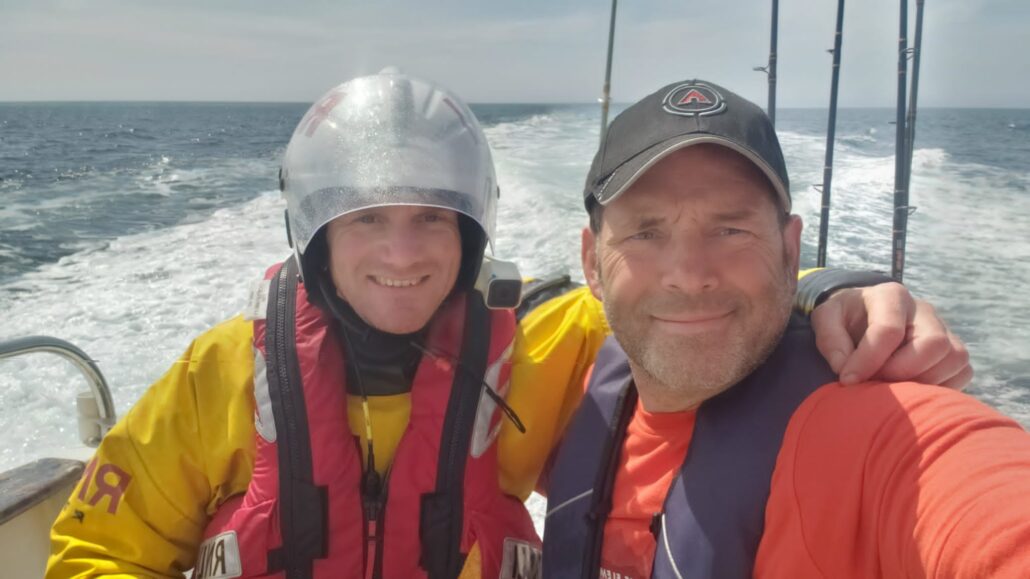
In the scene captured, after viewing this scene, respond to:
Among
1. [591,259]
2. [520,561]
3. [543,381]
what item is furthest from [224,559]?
[591,259]

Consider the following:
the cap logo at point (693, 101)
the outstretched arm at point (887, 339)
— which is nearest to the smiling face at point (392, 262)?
the cap logo at point (693, 101)

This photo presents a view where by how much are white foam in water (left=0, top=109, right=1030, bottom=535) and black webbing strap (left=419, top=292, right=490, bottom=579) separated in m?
1.72

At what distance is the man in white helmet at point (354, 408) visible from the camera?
1606 mm

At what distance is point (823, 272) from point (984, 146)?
24979 mm

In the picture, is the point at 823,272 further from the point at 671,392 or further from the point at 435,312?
the point at 435,312

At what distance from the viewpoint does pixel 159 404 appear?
1.61 meters

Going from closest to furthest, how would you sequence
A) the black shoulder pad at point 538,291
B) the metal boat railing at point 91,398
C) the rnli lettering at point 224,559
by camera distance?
the rnli lettering at point 224,559, the black shoulder pad at point 538,291, the metal boat railing at point 91,398

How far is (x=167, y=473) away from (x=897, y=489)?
1.46m

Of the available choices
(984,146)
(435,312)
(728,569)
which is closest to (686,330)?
(728,569)

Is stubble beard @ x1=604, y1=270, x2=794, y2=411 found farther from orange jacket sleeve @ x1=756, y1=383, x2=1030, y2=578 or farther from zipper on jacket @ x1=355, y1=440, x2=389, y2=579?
zipper on jacket @ x1=355, y1=440, x2=389, y2=579

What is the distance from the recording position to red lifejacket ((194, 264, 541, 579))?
1.62 meters

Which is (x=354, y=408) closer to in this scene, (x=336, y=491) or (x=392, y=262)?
(x=336, y=491)

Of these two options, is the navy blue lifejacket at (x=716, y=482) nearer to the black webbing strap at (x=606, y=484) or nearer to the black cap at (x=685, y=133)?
the black webbing strap at (x=606, y=484)

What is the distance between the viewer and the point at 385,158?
170cm
